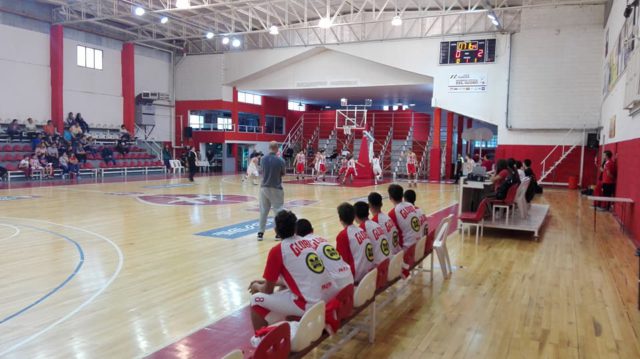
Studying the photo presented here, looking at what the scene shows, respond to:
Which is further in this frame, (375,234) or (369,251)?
(375,234)

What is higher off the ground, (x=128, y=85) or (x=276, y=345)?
(x=128, y=85)

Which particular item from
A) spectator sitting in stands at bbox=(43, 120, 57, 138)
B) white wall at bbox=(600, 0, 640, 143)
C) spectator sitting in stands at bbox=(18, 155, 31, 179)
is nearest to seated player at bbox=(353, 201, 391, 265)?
white wall at bbox=(600, 0, 640, 143)

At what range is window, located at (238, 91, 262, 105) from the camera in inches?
1076

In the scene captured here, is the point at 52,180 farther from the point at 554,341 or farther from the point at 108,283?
the point at 554,341

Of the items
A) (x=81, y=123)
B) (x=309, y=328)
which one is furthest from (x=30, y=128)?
(x=309, y=328)

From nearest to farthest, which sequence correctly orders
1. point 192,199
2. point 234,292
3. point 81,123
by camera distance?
point 234,292 → point 192,199 → point 81,123

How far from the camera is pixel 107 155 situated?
2136 centimetres

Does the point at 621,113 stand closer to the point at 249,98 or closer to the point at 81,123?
the point at 81,123

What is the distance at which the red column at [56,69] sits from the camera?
2048cm

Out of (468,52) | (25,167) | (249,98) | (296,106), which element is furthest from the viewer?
(296,106)

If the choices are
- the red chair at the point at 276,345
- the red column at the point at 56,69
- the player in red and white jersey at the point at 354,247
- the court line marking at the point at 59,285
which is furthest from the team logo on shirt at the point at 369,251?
the red column at the point at 56,69

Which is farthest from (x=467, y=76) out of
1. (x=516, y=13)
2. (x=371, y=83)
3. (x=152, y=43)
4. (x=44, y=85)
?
(x=44, y=85)

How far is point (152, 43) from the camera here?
25359 mm

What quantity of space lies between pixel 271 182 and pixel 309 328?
15.9 ft
